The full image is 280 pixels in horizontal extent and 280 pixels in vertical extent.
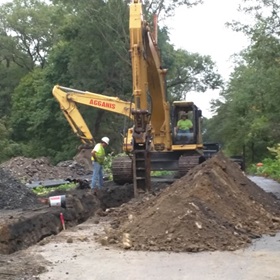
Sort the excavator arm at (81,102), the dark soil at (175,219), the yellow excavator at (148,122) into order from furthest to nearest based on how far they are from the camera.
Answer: the excavator arm at (81,102), the yellow excavator at (148,122), the dark soil at (175,219)

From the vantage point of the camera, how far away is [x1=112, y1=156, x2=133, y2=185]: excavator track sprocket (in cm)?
2016

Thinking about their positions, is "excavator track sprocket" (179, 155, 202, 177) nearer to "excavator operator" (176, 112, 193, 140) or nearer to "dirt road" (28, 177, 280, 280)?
"excavator operator" (176, 112, 193, 140)

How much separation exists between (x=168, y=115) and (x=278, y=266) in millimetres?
13040

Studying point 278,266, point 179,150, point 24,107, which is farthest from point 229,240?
point 24,107

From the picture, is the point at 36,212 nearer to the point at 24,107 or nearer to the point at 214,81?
the point at 214,81

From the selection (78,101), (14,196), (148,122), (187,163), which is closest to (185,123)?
(187,163)

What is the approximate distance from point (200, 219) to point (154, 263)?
1796 mm

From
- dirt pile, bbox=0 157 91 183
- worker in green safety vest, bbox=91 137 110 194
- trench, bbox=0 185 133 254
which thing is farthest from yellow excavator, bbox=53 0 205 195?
dirt pile, bbox=0 157 91 183

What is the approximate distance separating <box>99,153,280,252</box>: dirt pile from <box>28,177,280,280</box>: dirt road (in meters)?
0.34

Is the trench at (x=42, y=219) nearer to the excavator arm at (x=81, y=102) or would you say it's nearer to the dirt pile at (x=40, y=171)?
the excavator arm at (x=81, y=102)

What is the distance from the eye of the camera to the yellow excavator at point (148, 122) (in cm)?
1734

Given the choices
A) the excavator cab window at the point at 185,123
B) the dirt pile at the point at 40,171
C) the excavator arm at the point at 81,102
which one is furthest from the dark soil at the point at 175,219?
the dirt pile at the point at 40,171

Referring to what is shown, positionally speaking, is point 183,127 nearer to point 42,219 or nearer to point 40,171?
point 42,219

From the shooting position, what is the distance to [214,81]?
52.2 m
